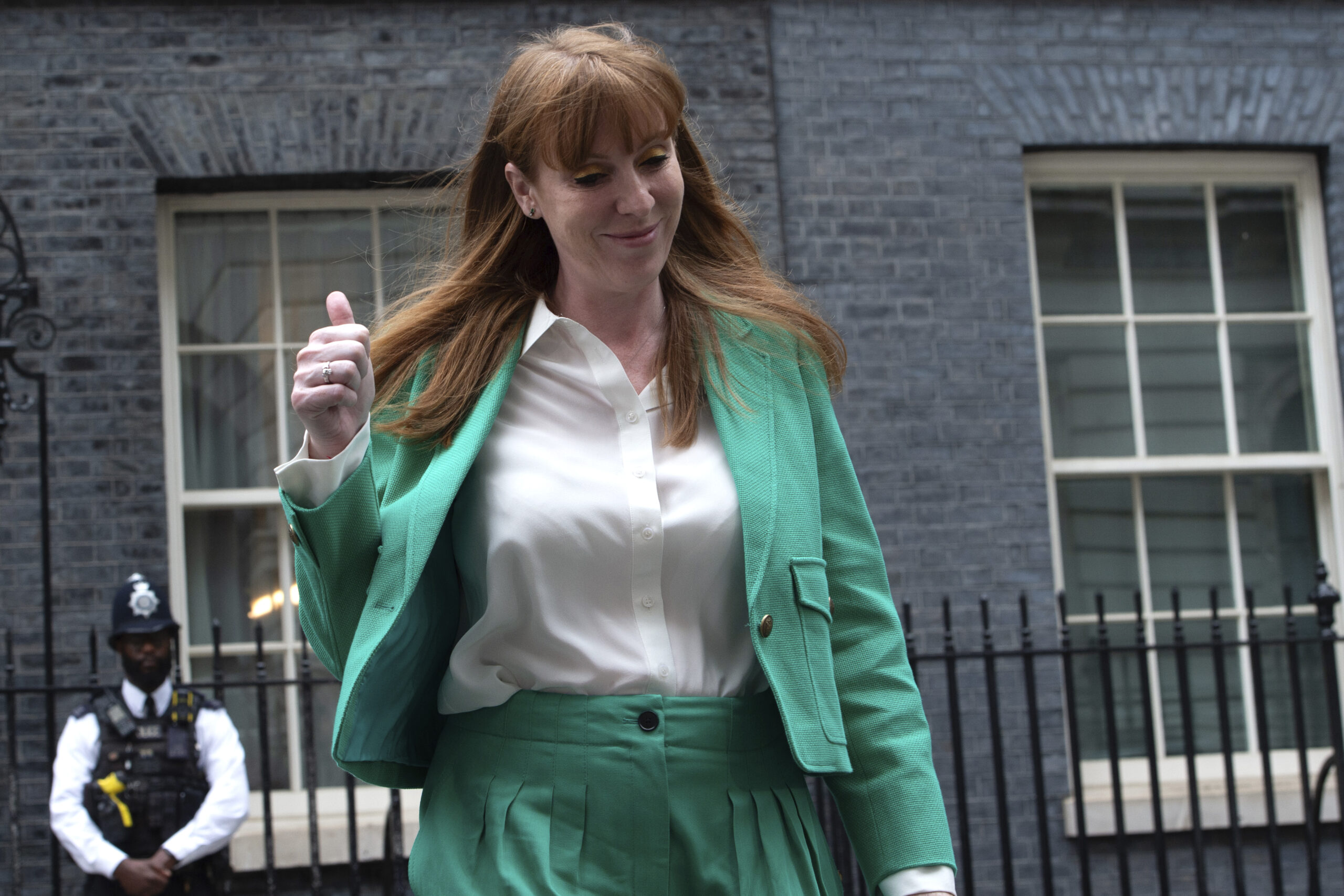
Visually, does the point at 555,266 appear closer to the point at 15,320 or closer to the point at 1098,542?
the point at 15,320

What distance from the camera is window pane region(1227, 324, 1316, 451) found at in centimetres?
648

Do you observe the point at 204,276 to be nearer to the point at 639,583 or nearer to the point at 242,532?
the point at 242,532

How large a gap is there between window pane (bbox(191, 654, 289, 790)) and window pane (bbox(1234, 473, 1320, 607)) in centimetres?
450

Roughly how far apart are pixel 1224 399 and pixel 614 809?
Answer: 547cm

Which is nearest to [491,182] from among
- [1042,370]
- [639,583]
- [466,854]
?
[639,583]

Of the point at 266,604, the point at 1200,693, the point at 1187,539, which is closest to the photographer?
the point at 266,604

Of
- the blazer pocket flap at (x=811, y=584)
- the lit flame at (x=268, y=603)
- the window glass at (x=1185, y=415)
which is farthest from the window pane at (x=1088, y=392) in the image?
the blazer pocket flap at (x=811, y=584)

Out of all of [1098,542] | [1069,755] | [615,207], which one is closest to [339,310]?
[615,207]

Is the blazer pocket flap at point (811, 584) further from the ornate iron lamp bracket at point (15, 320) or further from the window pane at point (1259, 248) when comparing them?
the window pane at point (1259, 248)

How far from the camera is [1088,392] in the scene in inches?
251

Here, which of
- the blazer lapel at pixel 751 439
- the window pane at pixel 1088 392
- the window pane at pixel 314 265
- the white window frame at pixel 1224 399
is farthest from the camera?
the window pane at pixel 1088 392

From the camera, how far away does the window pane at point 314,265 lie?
609 centimetres

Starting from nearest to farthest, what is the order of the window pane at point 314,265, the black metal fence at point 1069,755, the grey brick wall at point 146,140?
the black metal fence at point 1069,755, the grey brick wall at point 146,140, the window pane at point 314,265

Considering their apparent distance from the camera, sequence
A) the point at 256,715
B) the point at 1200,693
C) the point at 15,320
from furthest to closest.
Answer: the point at 1200,693
the point at 256,715
the point at 15,320
